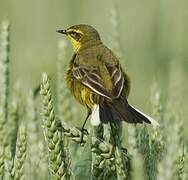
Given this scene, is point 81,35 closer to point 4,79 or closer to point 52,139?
point 4,79

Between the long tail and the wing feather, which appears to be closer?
the long tail

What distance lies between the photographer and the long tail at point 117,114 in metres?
3.16

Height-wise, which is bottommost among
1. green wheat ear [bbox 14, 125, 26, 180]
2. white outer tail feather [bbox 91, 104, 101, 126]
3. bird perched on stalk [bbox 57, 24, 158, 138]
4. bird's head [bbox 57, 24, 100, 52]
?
green wheat ear [bbox 14, 125, 26, 180]

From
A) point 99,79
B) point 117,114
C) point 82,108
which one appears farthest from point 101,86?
point 82,108

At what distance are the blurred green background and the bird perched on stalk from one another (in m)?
0.77

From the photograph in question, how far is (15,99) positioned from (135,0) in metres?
4.56

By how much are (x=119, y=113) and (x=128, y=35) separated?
13.5ft

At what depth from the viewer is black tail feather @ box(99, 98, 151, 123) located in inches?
126

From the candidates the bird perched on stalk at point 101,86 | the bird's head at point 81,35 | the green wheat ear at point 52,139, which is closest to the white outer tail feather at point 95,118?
the bird perched on stalk at point 101,86

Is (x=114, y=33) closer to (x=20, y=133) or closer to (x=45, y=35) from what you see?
(x=20, y=133)

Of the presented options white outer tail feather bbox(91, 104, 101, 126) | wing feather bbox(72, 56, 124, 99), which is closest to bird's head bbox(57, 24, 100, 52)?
wing feather bbox(72, 56, 124, 99)

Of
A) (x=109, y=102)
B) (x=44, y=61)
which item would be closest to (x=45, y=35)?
(x=44, y=61)

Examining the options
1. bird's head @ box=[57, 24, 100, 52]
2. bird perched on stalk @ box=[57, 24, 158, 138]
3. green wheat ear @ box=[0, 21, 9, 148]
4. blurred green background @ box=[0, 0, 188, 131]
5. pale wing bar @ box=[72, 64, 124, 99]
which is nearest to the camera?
green wheat ear @ box=[0, 21, 9, 148]

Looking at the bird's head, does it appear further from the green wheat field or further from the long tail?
the long tail
